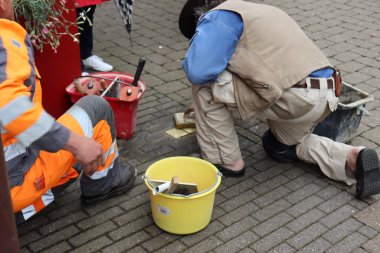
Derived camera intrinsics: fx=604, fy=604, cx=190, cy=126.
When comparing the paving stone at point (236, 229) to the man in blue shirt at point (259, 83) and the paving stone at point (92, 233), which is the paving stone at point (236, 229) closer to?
the man in blue shirt at point (259, 83)

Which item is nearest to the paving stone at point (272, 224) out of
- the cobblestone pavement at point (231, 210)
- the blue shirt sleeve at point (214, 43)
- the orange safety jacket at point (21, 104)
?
the cobblestone pavement at point (231, 210)

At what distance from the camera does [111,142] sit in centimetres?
348

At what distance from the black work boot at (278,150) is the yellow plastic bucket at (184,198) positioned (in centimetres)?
77

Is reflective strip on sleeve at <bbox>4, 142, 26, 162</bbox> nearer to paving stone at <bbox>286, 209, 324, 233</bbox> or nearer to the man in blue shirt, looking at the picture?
the man in blue shirt

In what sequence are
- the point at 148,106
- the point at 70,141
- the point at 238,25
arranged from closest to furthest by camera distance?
the point at 70,141, the point at 238,25, the point at 148,106

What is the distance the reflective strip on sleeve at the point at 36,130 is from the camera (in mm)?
2527

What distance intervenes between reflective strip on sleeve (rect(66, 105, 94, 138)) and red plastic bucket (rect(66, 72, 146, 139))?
82 centimetres

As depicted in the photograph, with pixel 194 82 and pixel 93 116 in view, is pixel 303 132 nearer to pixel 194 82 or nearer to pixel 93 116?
pixel 194 82

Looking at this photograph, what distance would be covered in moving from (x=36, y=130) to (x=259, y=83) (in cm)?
151

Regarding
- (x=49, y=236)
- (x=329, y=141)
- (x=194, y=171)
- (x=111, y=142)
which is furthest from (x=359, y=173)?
(x=49, y=236)

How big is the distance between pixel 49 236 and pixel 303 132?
175 cm

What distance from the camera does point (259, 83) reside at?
11.8ft

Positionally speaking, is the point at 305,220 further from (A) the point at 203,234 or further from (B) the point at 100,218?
(B) the point at 100,218

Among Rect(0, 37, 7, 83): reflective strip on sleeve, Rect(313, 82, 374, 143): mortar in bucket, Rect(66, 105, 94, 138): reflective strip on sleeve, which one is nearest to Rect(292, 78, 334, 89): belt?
Rect(313, 82, 374, 143): mortar in bucket
